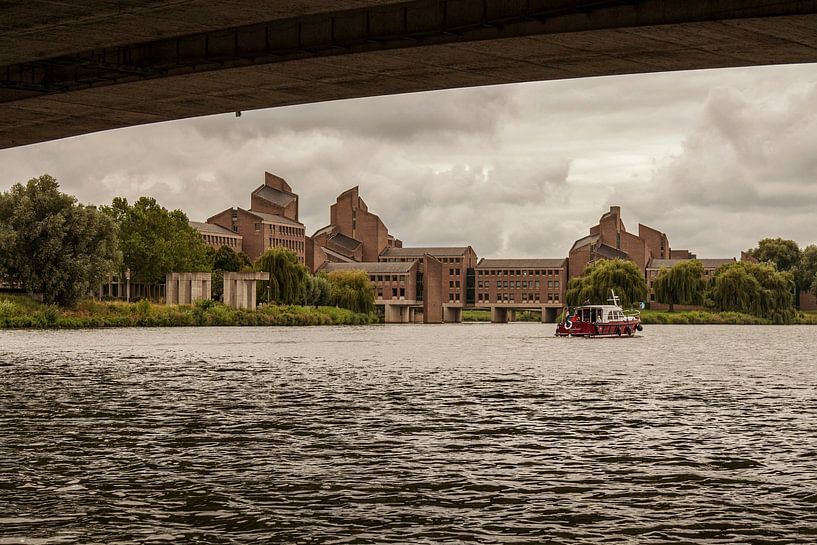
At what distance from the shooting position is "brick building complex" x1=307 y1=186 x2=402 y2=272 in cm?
18875

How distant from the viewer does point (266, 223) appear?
184500 millimetres

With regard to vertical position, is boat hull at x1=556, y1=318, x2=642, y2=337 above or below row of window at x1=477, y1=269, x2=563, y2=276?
below

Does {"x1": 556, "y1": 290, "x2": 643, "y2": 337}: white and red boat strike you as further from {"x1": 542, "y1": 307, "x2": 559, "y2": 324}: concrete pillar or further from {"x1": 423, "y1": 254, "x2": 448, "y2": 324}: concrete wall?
{"x1": 542, "y1": 307, "x2": 559, "y2": 324}: concrete pillar

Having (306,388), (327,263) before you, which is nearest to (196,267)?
(327,263)

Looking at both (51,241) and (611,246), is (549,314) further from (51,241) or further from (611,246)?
(51,241)

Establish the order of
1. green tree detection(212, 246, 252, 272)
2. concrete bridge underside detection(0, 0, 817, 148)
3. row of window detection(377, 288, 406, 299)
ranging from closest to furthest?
1. concrete bridge underside detection(0, 0, 817, 148)
2. green tree detection(212, 246, 252, 272)
3. row of window detection(377, 288, 406, 299)

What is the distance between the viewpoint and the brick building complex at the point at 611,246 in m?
181

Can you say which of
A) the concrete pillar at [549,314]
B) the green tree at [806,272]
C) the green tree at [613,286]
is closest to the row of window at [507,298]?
the concrete pillar at [549,314]

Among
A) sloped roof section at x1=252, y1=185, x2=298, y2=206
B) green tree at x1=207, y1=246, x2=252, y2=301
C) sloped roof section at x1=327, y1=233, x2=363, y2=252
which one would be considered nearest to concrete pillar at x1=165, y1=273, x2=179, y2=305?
green tree at x1=207, y1=246, x2=252, y2=301

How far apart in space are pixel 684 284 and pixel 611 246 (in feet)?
185

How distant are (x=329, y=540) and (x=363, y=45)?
635 inches

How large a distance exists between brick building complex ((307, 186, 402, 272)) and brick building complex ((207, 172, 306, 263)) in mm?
4270

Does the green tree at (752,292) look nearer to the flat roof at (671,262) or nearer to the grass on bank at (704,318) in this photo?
the grass on bank at (704,318)

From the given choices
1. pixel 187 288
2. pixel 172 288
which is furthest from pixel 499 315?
pixel 187 288
